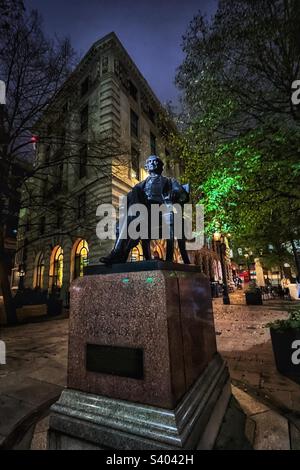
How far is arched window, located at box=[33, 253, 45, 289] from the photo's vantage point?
72.6 ft

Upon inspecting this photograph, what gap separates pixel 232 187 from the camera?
26.7ft

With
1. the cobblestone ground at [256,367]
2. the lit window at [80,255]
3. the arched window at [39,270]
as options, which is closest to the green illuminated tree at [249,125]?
the cobblestone ground at [256,367]

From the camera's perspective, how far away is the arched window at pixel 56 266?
792 inches

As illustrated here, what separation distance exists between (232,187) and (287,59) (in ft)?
12.3

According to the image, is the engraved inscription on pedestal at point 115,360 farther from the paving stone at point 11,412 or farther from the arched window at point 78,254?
the arched window at point 78,254

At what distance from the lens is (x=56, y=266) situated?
2067 cm

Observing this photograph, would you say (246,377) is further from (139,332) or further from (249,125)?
(249,125)

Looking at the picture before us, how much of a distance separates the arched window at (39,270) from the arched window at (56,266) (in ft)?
6.62

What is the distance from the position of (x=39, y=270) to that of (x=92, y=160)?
12.9 meters

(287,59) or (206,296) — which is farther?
(287,59)

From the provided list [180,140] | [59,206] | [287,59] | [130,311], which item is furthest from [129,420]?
[59,206]

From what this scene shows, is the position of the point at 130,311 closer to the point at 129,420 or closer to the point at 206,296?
the point at 129,420

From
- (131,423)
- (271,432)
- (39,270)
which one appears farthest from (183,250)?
(39,270)

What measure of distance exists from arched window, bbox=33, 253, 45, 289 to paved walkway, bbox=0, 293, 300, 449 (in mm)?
17039
